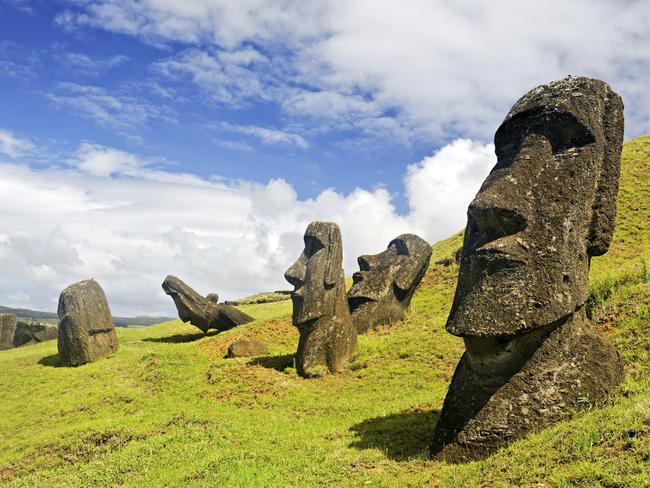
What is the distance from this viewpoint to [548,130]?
28.1 feet

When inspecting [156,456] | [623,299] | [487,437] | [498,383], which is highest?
[623,299]

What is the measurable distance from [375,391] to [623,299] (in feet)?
22.1

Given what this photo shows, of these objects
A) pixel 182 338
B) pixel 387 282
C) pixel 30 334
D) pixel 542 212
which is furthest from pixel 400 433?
pixel 30 334

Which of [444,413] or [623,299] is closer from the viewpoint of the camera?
[444,413]

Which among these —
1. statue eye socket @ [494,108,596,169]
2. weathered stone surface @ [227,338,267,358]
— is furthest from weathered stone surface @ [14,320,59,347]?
statue eye socket @ [494,108,596,169]

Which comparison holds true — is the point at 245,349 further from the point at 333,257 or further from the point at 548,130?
the point at 548,130

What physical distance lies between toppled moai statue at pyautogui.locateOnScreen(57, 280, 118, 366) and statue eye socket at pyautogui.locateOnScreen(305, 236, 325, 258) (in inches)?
408

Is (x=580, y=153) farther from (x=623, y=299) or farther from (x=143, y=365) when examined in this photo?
(x=143, y=365)

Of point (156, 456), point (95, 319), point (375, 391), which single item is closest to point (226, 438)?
point (156, 456)

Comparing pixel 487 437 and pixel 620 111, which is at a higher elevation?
pixel 620 111

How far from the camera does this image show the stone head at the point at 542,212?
7.83m

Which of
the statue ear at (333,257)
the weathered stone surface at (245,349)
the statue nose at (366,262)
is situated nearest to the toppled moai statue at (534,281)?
the statue ear at (333,257)

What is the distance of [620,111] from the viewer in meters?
9.27

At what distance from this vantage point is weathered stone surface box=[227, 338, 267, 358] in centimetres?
2077
